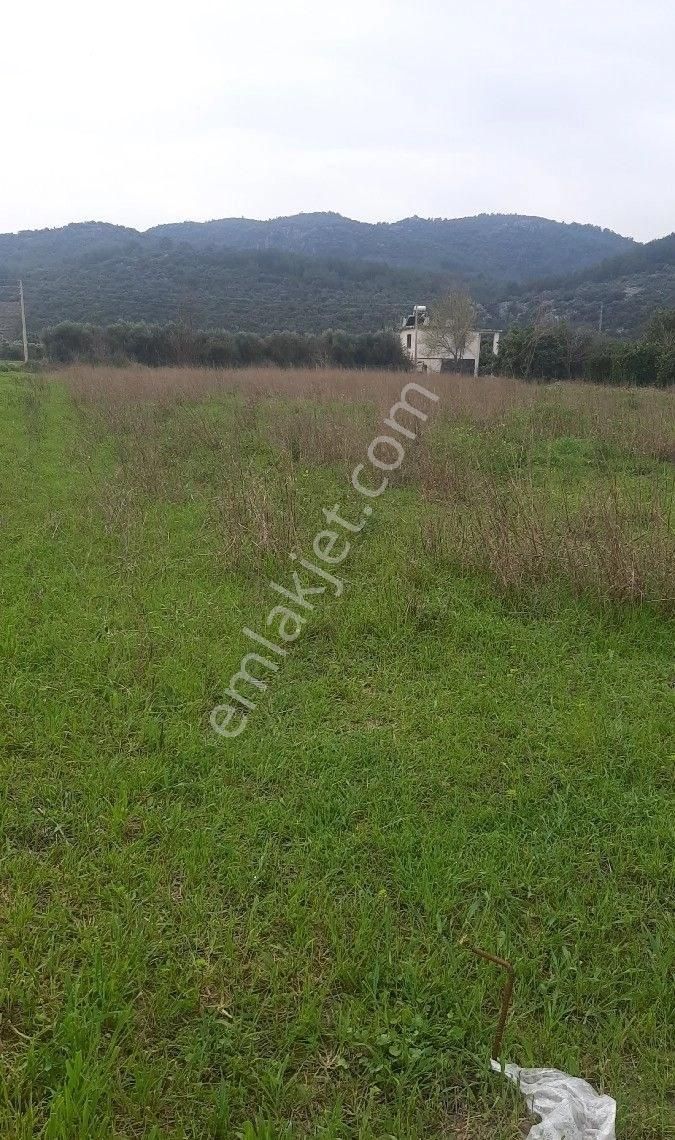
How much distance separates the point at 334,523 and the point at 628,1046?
396cm

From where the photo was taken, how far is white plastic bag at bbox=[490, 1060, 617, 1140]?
1.31 meters

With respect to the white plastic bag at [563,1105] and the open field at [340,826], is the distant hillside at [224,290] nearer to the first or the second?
the open field at [340,826]

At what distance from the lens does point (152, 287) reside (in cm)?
3741

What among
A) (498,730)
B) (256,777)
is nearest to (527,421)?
(498,730)

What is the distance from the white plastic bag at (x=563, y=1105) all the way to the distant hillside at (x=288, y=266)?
31744 mm

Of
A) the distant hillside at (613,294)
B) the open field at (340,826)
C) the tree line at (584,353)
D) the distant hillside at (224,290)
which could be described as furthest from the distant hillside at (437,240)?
the open field at (340,826)

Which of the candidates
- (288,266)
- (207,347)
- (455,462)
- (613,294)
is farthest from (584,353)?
(288,266)

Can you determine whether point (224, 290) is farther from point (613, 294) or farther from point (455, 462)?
point (455, 462)

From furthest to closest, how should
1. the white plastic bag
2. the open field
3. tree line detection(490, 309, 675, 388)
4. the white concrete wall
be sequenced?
the white concrete wall, tree line detection(490, 309, 675, 388), the open field, the white plastic bag

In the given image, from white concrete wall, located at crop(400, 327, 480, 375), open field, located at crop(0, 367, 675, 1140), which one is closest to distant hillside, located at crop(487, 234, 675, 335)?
white concrete wall, located at crop(400, 327, 480, 375)

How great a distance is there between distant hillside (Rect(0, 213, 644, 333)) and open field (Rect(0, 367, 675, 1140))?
2917 centimetres

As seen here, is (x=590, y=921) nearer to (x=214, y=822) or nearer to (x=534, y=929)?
(x=534, y=929)

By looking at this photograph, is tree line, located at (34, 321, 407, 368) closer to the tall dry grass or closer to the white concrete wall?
the white concrete wall

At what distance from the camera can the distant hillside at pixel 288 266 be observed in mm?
33625
